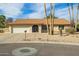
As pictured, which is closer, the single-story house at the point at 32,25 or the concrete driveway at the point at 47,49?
the concrete driveway at the point at 47,49

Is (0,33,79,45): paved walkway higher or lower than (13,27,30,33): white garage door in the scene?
lower

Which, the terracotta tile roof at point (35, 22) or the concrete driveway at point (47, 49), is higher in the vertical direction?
the terracotta tile roof at point (35, 22)

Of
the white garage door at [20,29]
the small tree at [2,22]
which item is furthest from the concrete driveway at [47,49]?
the small tree at [2,22]

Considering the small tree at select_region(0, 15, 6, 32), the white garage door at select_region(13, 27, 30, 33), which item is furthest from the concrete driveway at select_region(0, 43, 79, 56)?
the small tree at select_region(0, 15, 6, 32)

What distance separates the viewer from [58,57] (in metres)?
14.3

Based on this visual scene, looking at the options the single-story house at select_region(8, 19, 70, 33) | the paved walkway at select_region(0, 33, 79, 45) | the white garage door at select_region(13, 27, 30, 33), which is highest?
the single-story house at select_region(8, 19, 70, 33)

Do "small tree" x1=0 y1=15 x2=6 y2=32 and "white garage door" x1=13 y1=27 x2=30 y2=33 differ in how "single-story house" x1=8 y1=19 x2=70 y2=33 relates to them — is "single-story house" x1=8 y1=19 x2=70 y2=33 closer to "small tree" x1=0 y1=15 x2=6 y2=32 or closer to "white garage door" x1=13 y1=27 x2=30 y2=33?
"white garage door" x1=13 y1=27 x2=30 y2=33

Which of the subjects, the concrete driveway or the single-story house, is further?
the single-story house

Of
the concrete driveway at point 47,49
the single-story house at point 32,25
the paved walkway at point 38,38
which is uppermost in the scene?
the single-story house at point 32,25

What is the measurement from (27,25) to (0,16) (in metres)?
0.71

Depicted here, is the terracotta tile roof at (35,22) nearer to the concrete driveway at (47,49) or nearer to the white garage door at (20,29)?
the white garage door at (20,29)

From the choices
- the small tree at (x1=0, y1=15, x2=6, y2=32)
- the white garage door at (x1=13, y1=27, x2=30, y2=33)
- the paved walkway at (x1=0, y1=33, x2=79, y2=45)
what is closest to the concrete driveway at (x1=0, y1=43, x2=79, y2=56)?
the paved walkway at (x1=0, y1=33, x2=79, y2=45)

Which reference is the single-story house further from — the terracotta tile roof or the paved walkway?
the paved walkway

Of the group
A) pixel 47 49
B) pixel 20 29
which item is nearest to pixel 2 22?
pixel 20 29
